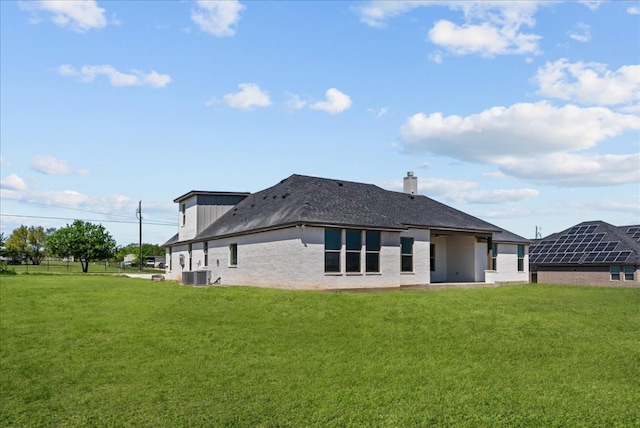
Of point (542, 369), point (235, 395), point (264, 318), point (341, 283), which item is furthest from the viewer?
point (341, 283)

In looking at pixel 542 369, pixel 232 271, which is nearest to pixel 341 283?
pixel 232 271

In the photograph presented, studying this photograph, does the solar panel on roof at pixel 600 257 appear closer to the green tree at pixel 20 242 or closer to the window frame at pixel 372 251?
the window frame at pixel 372 251

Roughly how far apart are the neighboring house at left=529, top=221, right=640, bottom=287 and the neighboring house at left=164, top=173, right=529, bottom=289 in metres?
7.21

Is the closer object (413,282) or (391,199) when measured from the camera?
(413,282)

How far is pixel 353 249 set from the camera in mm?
22500

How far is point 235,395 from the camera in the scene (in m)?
7.35

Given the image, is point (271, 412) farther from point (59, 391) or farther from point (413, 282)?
point (413, 282)

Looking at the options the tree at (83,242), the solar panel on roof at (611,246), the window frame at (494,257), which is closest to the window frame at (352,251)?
the window frame at (494,257)

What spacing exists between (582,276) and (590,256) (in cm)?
160

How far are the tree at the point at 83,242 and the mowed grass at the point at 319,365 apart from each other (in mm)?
52523

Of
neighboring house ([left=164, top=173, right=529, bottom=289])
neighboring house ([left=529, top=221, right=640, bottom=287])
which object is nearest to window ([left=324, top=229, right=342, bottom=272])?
neighboring house ([left=164, top=173, right=529, bottom=289])

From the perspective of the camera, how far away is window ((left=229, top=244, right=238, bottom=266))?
1051 inches

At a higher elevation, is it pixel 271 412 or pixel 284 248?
pixel 284 248

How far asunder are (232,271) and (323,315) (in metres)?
13.5
